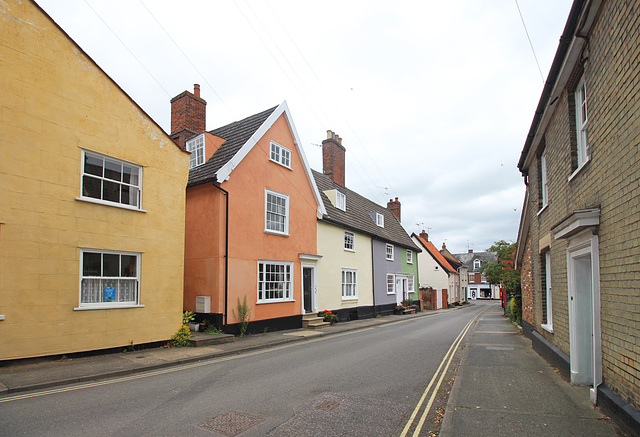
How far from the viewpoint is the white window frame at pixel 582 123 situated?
23.4 feet

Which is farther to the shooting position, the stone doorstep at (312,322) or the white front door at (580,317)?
the stone doorstep at (312,322)

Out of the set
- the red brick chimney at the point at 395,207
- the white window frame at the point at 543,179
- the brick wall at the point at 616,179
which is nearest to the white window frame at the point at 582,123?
the brick wall at the point at 616,179

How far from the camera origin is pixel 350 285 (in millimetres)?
24078

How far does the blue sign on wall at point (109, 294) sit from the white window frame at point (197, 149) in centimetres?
757

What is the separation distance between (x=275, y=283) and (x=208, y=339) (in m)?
4.85

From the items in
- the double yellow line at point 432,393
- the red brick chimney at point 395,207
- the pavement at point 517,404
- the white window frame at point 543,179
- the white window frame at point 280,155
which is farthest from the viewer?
the red brick chimney at point 395,207

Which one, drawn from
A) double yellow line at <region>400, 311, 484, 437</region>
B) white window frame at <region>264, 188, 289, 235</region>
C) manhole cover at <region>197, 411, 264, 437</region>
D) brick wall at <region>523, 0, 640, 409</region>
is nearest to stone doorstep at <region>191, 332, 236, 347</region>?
white window frame at <region>264, 188, 289, 235</region>

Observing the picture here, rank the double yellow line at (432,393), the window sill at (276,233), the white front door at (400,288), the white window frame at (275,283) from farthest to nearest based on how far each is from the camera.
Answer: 1. the white front door at (400,288)
2. the window sill at (276,233)
3. the white window frame at (275,283)
4. the double yellow line at (432,393)

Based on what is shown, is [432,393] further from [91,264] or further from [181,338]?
[91,264]

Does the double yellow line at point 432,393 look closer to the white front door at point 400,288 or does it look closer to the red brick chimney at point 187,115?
the red brick chimney at point 187,115

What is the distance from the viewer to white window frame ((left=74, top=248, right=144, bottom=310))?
10734 millimetres

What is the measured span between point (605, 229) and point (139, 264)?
11326 millimetres

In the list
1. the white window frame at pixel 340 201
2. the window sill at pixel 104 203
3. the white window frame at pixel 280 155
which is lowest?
the window sill at pixel 104 203

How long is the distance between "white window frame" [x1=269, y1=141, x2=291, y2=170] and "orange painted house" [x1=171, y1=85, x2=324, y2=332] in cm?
4
